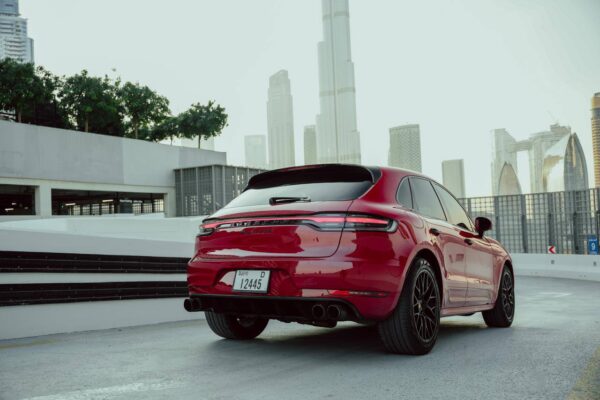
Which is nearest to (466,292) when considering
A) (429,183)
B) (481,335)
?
(481,335)

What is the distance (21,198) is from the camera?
46125mm

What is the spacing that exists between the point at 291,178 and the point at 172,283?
4157mm

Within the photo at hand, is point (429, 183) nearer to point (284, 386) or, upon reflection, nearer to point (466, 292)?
point (466, 292)

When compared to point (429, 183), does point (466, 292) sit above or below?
below

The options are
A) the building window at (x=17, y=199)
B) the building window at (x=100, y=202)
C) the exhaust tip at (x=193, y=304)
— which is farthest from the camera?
the building window at (x=100, y=202)

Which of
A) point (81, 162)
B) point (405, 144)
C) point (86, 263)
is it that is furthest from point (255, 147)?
point (86, 263)

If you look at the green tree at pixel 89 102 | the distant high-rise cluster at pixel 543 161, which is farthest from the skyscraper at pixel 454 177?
the green tree at pixel 89 102

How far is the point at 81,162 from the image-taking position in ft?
146

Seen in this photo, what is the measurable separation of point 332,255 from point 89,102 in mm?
62780

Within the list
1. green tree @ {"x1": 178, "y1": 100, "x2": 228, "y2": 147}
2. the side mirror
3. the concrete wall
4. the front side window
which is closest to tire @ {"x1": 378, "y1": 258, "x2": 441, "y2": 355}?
the front side window

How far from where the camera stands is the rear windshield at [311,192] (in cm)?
471

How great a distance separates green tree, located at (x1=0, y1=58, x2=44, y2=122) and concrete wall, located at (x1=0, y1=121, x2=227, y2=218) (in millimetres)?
14558

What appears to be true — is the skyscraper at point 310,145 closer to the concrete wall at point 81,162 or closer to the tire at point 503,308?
the concrete wall at point 81,162

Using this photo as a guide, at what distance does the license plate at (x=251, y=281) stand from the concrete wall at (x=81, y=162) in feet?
127
